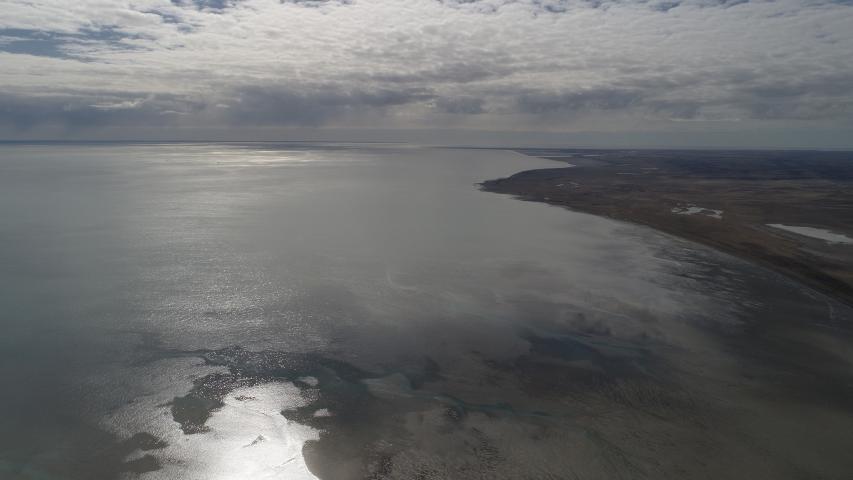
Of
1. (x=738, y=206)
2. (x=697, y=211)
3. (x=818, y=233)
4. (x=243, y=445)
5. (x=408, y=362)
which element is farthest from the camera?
(x=738, y=206)

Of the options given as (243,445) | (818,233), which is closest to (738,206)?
(818,233)

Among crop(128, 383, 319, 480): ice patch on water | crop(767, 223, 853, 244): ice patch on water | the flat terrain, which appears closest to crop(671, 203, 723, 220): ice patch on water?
the flat terrain

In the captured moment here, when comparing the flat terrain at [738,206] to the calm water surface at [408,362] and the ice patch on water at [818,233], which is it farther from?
the calm water surface at [408,362]

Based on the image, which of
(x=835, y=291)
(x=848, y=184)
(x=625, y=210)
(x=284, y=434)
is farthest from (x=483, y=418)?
(x=848, y=184)

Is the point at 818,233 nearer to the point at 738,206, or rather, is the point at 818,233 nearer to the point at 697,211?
the point at 697,211

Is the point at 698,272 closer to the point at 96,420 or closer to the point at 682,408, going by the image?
the point at 682,408

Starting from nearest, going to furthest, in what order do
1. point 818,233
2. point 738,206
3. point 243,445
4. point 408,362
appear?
point 243,445, point 408,362, point 818,233, point 738,206

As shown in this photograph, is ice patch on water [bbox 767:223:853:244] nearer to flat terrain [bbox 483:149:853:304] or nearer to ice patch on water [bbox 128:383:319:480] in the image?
flat terrain [bbox 483:149:853:304]
